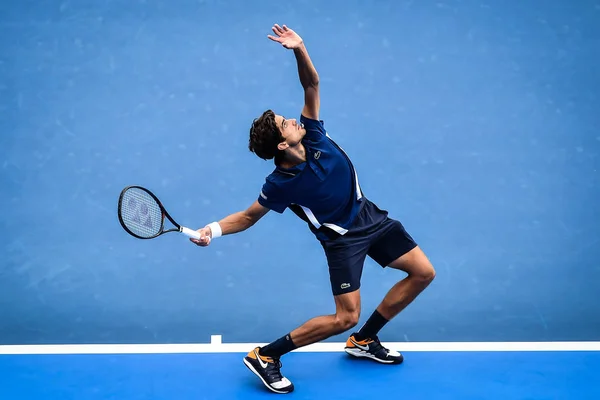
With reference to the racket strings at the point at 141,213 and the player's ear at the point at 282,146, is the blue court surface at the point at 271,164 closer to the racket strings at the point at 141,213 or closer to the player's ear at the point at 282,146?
the racket strings at the point at 141,213

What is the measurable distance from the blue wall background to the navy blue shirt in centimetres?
115

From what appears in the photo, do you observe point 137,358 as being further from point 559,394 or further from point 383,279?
point 559,394

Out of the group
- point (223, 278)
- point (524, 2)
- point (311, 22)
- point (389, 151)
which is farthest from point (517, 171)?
point (223, 278)

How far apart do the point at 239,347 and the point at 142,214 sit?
1015mm

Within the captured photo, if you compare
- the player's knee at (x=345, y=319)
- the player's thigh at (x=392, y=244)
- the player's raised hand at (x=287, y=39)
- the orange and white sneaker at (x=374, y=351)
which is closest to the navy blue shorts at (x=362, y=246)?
the player's thigh at (x=392, y=244)

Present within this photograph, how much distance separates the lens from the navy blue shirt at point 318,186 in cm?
406

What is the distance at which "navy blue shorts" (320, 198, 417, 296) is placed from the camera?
4117mm

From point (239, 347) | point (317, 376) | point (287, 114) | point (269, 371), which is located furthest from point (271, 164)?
point (269, 371)

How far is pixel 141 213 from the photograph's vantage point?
13.6 feet

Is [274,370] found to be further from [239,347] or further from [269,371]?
[239,347]

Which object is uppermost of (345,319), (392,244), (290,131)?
(290,131)

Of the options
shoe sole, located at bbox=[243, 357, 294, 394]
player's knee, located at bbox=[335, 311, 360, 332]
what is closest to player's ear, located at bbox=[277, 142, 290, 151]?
player's knee, located at bbox=[335, 311, 360, 332]

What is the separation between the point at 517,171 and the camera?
5.90m

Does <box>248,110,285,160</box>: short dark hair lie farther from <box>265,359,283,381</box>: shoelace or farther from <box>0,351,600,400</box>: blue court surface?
<box>0,351,600,400</box>: blue court surface
